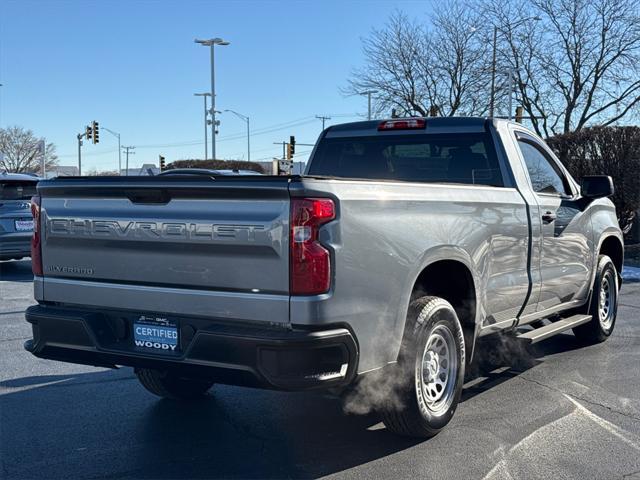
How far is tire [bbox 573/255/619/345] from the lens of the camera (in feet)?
22.9

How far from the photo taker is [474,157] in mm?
5664

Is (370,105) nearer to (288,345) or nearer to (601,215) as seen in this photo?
(601,215)

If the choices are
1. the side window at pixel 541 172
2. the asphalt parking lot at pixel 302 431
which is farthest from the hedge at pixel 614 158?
the asphalt parking lot at pixel 302 431

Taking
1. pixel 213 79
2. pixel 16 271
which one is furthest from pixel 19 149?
pixel 16 271

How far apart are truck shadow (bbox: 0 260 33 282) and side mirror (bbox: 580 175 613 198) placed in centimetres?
909

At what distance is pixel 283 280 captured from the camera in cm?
349

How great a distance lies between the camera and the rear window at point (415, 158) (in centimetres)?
562

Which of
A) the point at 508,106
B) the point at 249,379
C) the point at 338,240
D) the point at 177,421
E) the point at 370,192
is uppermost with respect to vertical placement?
the point at 508,106

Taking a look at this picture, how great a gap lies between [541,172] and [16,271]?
→ 34.5 feet

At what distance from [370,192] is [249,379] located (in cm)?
116

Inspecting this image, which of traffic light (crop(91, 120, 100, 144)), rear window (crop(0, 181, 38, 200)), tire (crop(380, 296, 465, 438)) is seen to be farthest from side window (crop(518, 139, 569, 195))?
traffic light (crop(91, 120, 100, 144))

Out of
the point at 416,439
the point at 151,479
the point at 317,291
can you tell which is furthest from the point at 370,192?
the point at 151,479

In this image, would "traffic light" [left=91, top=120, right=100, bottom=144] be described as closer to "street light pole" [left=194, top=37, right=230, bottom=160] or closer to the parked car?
"street light pole" [left=194, top=37, right=230, bottom=160]

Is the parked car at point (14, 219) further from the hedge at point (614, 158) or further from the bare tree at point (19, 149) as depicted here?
the bare tree at point (19, 149)
